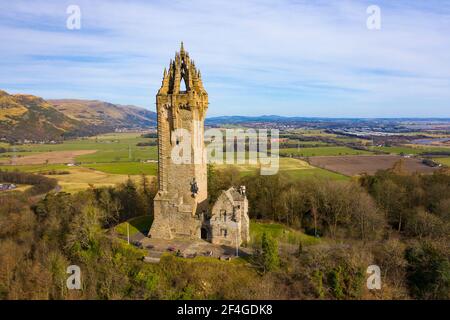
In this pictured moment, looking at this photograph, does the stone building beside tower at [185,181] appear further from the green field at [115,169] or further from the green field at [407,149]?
the green field at [407,149]

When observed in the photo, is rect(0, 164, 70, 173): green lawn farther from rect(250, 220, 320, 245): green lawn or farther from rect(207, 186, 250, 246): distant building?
rect(207, 186, 250, 246): distant building

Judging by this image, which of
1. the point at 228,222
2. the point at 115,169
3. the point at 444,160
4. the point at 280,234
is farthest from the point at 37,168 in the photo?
the point at 444,160

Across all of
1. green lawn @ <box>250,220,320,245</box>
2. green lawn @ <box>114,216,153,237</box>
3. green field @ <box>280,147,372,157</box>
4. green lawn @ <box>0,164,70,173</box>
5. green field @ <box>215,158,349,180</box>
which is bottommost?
green lawn @ <box>250,220,320,245</box>

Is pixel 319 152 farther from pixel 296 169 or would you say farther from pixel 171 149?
pixel 171 149

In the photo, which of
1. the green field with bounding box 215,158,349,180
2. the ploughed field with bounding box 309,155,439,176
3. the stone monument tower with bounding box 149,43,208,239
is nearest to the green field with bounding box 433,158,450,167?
the ploughed field with bounding box 309,155,439,176
